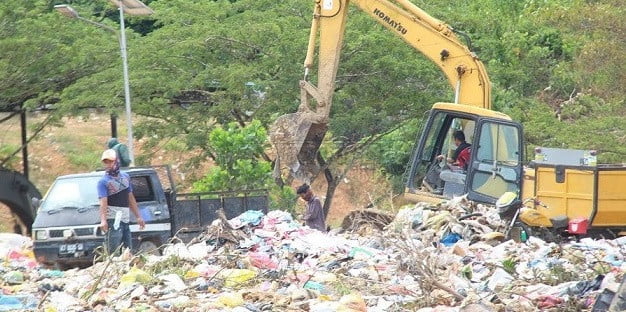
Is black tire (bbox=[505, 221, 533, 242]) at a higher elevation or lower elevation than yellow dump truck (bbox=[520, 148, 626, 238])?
lower

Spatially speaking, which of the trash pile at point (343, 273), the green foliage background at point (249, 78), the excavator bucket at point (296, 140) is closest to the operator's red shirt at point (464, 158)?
the trash pile at point (343, 273)

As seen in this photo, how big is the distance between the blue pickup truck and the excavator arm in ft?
6.03

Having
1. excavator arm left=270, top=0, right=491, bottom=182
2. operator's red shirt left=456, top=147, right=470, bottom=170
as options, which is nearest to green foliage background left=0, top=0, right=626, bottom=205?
excavator arm left=270, top=0, right=491, bottom=182

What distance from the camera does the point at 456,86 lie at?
65.2 feet

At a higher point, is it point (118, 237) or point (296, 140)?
point (296, 140)

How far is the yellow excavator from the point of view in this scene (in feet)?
52.7

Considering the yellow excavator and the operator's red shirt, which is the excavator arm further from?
the operator's red shirt

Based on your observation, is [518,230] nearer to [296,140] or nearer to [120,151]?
[296,140]

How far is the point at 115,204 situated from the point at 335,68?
563cm

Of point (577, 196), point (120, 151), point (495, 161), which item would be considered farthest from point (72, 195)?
point (577, 196)

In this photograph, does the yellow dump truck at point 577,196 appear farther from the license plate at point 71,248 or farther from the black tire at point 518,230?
the license plate at point 71,248

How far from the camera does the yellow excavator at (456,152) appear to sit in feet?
52.7

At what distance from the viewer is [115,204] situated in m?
15.6

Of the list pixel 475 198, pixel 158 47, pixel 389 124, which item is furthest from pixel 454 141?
pixel 158 47
